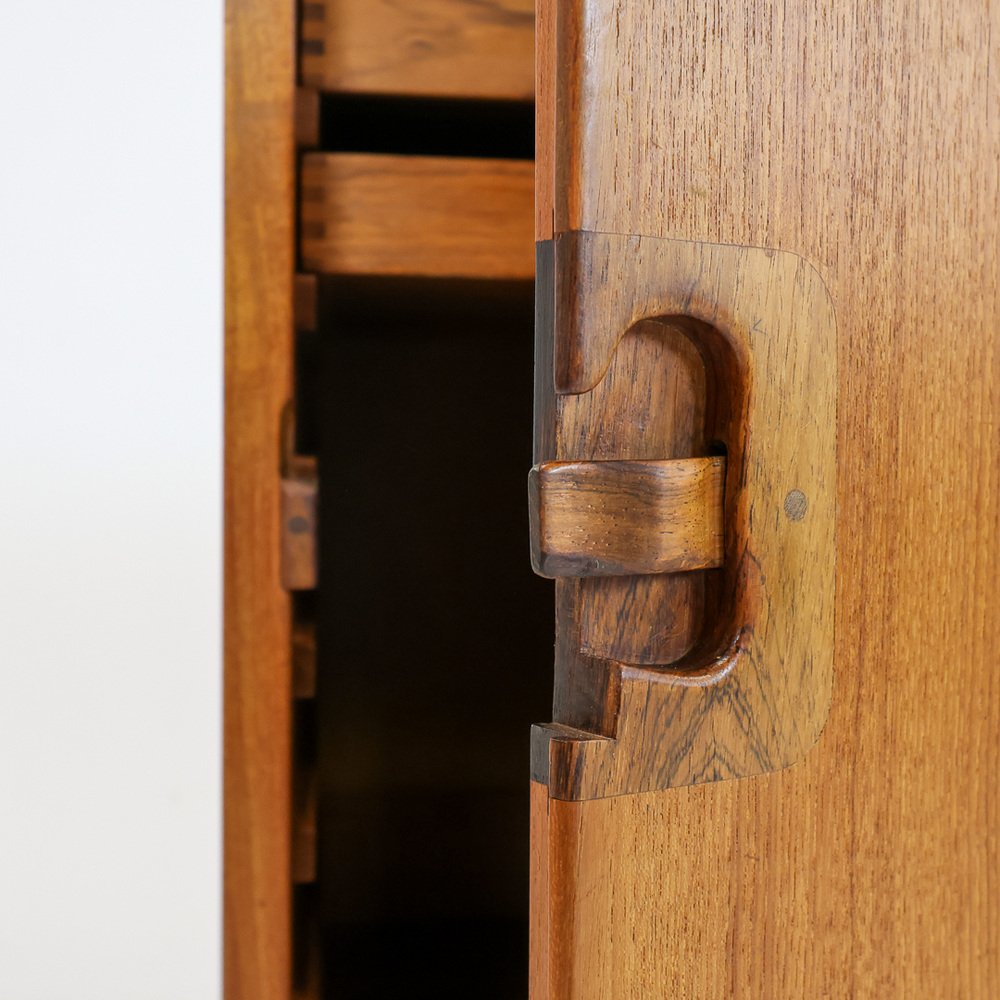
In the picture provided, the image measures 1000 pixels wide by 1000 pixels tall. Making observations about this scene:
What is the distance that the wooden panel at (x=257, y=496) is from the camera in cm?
42

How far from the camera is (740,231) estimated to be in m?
0.29

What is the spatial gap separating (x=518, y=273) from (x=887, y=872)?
0.82 ft

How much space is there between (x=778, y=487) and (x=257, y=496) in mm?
211

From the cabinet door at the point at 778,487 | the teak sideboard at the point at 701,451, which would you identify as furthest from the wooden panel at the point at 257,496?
the cabinet door at the point at 778,487

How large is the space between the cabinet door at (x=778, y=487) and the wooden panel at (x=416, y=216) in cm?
17

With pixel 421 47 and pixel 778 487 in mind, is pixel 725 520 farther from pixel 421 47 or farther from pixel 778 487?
pixel 421 47

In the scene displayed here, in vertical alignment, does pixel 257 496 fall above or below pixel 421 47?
below

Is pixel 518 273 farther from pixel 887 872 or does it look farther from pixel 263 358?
pixel 887 872

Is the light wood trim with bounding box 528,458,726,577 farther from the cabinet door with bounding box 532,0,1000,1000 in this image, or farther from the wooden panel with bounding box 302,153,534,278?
the wooden panel with bounding box 302,153,534,278

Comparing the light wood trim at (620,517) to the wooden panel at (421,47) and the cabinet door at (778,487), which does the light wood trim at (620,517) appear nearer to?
the cabinet door at (778,487)

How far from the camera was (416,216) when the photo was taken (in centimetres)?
44

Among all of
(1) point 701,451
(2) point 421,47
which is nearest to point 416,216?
(2) point 421,47

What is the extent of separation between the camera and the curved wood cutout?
0.27m

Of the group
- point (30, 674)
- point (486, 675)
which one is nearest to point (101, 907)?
point (30, 674)
